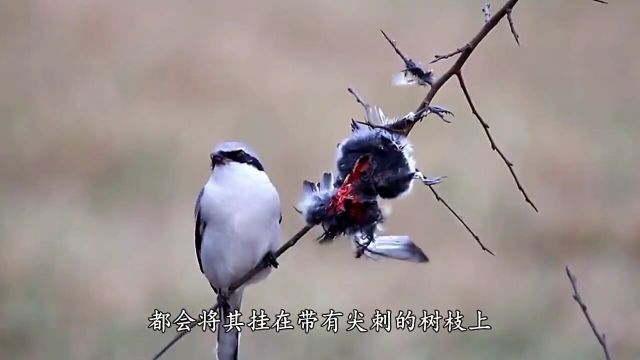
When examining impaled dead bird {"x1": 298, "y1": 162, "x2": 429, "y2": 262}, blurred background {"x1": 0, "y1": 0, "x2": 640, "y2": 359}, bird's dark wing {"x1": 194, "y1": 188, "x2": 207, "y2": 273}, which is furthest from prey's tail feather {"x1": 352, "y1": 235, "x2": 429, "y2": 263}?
blurred background {"x1": 0, "y1": 0, "x2": 640, "y2": 359}

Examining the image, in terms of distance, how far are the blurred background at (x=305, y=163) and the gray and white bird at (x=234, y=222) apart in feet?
1.25

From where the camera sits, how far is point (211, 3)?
48.6 inches

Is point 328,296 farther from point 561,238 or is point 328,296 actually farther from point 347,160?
point 347,160

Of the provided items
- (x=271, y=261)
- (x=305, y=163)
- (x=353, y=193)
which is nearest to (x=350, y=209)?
(x=353, y=193)

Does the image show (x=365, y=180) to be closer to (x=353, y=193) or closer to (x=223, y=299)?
(x=353, y=193)

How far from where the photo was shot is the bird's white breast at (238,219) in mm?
719

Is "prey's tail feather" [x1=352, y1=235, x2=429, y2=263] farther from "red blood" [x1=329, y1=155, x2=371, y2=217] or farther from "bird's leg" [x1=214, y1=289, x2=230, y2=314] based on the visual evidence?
"bird's leg" [x1=214, y1=289, x2=230, y2=314]

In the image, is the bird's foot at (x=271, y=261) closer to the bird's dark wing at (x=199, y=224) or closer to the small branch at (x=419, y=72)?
the bird's dark wing at (x=199, y=224)

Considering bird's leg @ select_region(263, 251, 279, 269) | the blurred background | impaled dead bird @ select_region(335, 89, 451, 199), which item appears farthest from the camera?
the blurred background

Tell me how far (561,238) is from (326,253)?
0.33m

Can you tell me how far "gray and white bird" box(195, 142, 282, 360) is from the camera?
71cm

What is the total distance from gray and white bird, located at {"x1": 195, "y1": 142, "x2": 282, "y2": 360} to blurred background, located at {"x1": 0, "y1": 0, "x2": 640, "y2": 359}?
0.38 m

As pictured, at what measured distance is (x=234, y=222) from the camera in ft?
2.44

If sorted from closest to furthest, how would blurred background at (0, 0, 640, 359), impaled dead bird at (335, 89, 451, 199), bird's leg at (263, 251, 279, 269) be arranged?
impaled dead bird at (335, 89, 451, 199) → bird's leg at (263, 251, 279, 269) → blurred background at (0, 0, 640, 359)
